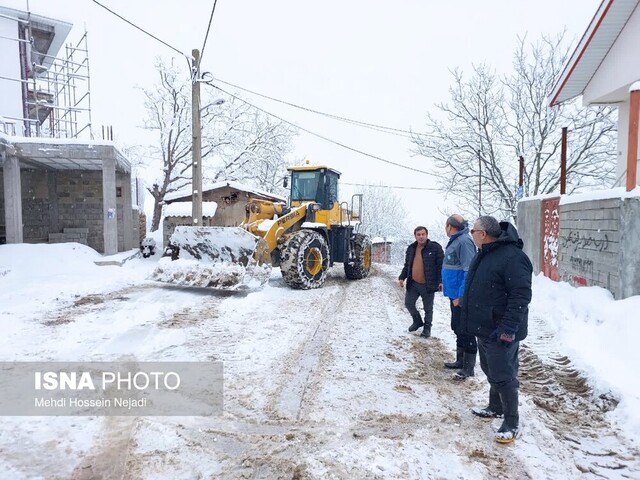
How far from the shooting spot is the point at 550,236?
8.55 meters

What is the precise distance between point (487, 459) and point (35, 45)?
78.9 feet

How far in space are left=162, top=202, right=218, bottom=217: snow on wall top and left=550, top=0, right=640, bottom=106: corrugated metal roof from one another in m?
12.2

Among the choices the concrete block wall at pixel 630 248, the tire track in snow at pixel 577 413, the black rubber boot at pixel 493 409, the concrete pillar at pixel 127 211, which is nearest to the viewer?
the tire track in snow at pixel 577 413

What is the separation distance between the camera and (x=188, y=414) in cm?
335

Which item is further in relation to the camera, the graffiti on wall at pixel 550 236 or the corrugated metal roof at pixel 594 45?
the corrugated metal roof at pixel 594 45

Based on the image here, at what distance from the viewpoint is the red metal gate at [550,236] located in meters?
8.16

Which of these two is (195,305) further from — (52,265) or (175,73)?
(175,73)

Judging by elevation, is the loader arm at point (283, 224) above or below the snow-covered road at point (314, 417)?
above

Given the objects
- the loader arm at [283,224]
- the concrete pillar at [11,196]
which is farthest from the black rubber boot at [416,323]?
the concrete pillar at [11,196]

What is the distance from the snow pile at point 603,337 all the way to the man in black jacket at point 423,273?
1.61m

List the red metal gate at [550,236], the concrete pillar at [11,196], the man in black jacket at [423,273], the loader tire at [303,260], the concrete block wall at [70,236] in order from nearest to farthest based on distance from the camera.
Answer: the man in black jacket at [423,273] → the red metal gate at [550,236] → the loader tire at [303,260] → the concrete pillar at [11,196] → the concrete block wall at [70,236]

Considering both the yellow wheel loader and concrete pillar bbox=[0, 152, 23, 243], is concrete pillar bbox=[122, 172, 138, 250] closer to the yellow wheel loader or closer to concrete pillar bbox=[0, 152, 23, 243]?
concrete pillar bbox=[0, 152, 23, 243]

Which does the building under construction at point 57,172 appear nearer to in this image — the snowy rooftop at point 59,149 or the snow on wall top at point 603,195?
the snowy rooftop at point 59,149

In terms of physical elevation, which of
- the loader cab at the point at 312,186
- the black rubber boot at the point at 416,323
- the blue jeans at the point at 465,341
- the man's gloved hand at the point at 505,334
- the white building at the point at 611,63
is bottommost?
the black rubber boot at the point at 416,323
